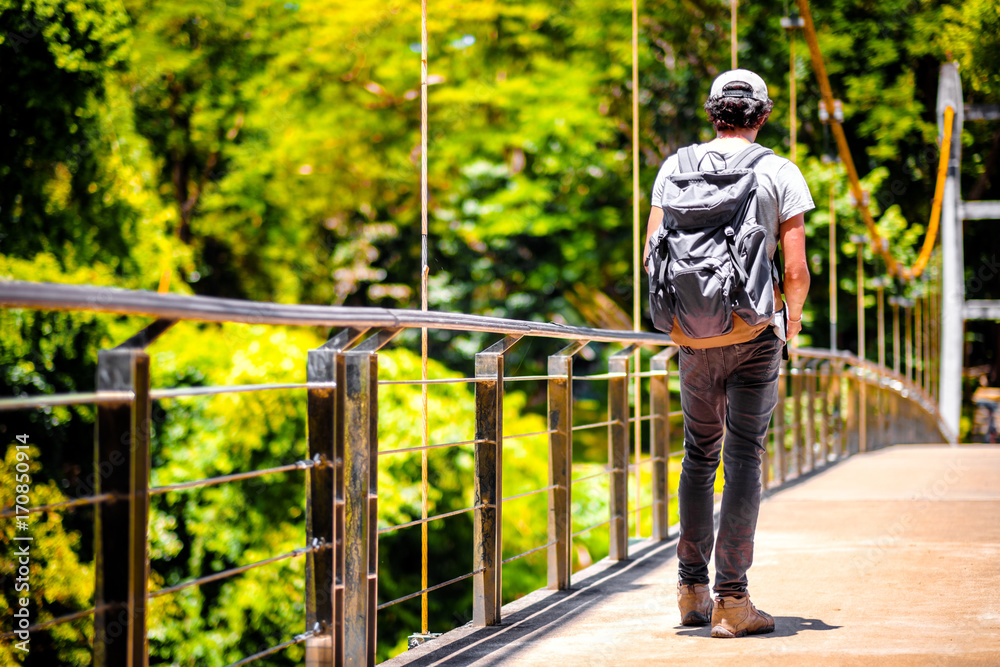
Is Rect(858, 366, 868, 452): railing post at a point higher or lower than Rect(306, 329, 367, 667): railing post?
lower

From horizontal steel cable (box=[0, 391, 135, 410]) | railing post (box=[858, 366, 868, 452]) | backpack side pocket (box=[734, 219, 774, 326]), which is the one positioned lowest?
railing post (box=[858, 366, 868, 452])

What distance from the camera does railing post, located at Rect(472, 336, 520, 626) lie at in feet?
9.66

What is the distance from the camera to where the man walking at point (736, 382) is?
103 inches

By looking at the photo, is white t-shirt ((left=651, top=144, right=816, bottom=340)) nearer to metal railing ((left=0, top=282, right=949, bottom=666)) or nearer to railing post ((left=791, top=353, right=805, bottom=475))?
metal railing ((left=0, top=282, right=949, bottom=666))

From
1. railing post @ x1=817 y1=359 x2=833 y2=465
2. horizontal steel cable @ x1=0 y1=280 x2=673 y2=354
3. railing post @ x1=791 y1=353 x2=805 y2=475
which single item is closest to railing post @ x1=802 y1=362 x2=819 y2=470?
railing post @ x1=791 y1=353 x2=805 y2=475

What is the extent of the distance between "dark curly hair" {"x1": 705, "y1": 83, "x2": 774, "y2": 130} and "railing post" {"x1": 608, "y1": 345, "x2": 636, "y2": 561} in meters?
1.45

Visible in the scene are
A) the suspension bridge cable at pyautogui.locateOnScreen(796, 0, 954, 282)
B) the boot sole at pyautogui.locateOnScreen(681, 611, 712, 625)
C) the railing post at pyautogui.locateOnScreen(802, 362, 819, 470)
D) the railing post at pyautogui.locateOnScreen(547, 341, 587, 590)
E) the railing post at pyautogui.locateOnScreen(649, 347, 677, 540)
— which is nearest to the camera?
the boot sole at pyautogui.locateOnScreen(681, 611, 712, 625)

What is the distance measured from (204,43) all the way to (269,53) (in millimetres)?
1150

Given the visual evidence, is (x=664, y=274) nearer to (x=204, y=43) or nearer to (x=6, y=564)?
(x=6, y=564)

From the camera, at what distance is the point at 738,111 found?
2.75 meters

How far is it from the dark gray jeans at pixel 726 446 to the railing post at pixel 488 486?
47 centimetres

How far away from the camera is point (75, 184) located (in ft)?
42.5

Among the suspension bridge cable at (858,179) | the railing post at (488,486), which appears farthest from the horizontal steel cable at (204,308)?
the suspension bridge cable at (858,179)

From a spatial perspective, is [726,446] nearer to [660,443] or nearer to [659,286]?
[659,286]
